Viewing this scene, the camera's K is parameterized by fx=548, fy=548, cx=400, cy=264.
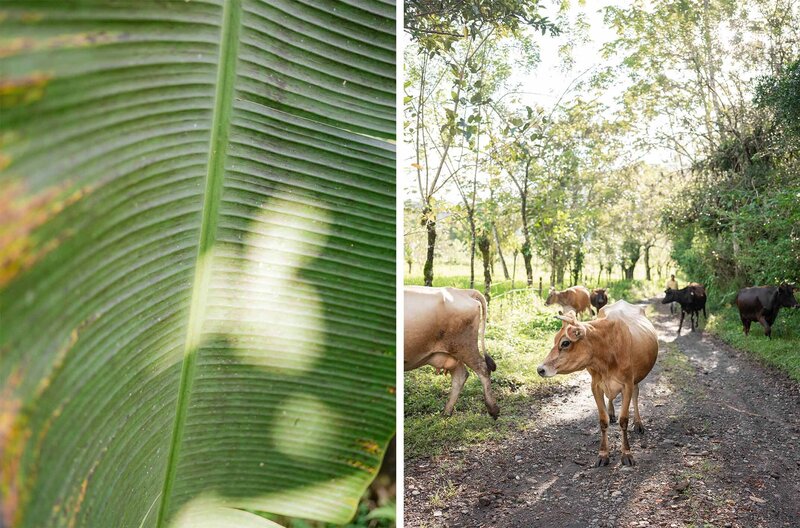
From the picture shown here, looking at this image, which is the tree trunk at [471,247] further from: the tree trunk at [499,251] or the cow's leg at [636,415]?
the cow's leg at [636,415]

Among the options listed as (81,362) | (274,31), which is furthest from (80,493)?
(274,31)

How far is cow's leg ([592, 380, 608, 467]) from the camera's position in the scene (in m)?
1.67

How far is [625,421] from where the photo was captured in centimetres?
167

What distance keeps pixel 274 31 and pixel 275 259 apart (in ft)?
0.92

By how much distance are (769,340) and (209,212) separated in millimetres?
1680

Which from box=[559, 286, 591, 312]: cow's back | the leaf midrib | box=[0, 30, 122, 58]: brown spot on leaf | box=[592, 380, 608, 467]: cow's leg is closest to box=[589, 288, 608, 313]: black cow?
box=[559, 286, 591, 312]: cow's back

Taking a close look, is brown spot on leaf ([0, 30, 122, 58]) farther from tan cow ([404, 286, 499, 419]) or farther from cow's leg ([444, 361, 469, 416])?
cow's leg ([444, 361, 469, 416])

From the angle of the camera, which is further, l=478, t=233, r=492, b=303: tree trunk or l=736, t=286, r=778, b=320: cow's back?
l=478, t=233, r=492, b=303: tree trunk

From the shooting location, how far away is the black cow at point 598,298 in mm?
1721

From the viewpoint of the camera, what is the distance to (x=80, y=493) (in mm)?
419

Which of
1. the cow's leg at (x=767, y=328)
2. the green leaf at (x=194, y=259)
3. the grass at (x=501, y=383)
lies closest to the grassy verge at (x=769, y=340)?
the cow's leg at (x=767, y=328)

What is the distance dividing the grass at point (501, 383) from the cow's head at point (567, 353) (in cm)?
6

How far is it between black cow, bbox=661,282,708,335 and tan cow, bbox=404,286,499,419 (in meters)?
0.58

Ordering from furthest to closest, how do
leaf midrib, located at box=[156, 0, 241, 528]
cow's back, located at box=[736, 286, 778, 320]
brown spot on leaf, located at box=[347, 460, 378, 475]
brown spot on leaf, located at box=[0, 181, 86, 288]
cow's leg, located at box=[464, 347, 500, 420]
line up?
cow's leg, located at box=[464, 347, 500, 420]
cow's back, located at box=[736, 286, 778, 320]
brown spot on leaf, located at box=[347, 460, 378, 475]
leaf midrib, located at box=[156, 0, 241, 528]
brown spot on leaf, located at box=[0, 181, 86, 288]
